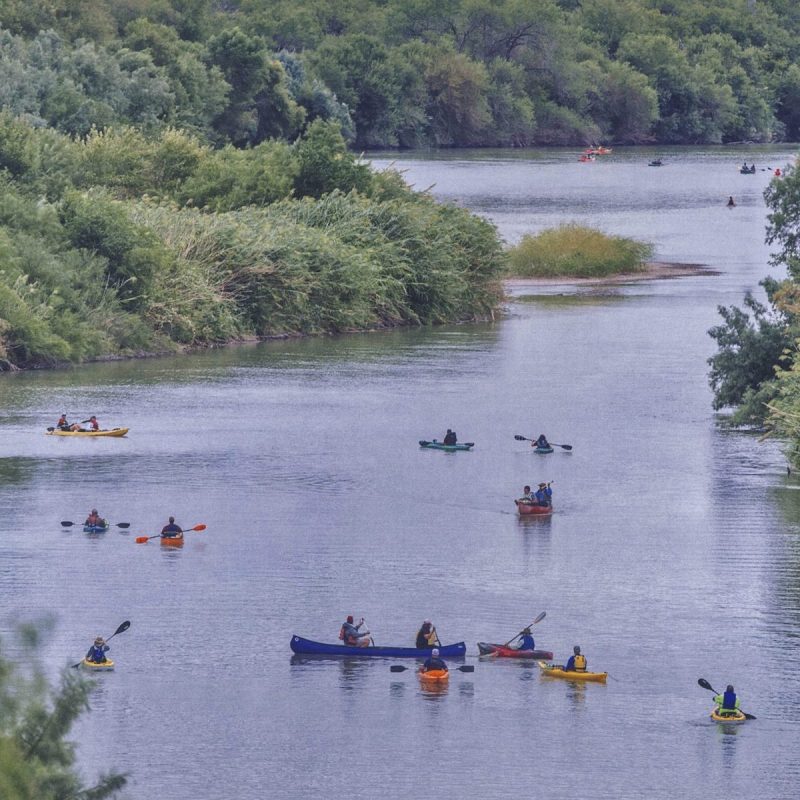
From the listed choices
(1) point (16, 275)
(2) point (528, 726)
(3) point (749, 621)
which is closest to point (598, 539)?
(3) point (749, 621)

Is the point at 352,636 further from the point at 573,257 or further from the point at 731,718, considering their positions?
the point at 573,257

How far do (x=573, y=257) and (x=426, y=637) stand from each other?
7002cm

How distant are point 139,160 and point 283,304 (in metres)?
14.6

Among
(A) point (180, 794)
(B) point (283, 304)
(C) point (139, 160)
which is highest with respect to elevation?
(C) point (139, 160)

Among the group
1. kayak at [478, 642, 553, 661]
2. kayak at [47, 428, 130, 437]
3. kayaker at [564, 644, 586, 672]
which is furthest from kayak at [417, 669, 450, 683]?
kayak at [47, 428, 130, 437]

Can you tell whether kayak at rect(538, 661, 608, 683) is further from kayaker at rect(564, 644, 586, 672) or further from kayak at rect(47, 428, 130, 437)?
kayak at rect(47, 428, 130, 437)

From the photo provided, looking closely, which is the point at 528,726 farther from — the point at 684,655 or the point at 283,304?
the point at 283,304

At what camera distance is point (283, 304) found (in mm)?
80750

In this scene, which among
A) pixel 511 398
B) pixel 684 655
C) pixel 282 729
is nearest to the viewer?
pixel 282 729

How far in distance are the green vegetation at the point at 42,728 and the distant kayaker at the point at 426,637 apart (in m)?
20.7

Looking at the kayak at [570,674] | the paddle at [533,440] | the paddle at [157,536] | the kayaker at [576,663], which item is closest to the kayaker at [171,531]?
the paddle at [157,536]

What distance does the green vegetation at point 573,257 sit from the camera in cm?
10500

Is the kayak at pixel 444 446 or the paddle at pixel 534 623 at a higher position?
the kayak at pixel 444 446

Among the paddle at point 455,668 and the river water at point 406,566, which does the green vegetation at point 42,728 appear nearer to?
the river water at point 406,566
